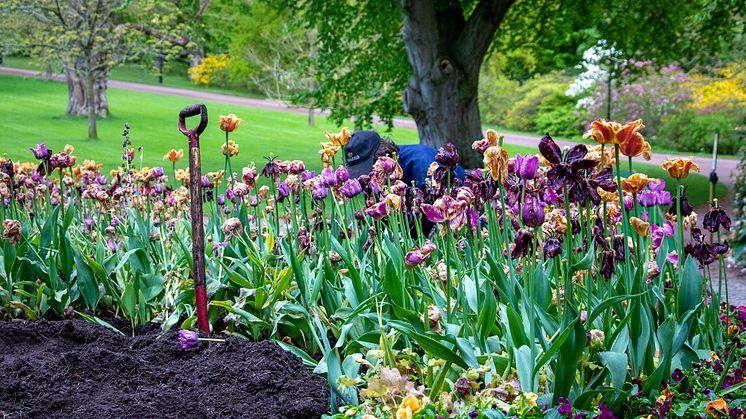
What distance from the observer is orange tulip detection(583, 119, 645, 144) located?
8.07 ft

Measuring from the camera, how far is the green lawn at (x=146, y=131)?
17.2 metres

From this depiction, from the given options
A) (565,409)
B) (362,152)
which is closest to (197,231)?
(565,409)

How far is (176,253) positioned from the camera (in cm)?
427

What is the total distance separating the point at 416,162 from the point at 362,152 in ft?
1.94

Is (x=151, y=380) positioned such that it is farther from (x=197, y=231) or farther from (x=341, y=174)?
(x=341, y=174)

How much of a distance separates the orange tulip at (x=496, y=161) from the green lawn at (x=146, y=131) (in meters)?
13.6

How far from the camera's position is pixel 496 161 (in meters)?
2.62

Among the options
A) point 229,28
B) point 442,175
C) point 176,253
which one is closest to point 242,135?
point 229,28

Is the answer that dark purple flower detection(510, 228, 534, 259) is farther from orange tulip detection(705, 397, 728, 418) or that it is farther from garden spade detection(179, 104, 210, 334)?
garden spade detection(179, 104, 210, 334)

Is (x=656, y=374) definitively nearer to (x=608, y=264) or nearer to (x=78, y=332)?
(x=608, y=264)

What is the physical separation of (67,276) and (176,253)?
1.89 feet

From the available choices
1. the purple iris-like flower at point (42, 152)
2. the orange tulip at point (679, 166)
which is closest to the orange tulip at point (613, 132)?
the orange tulip at point (679, 166)

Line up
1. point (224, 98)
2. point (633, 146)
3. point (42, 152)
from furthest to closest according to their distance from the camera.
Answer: point (224, 98) → point (42, 152) → point (633, 146)

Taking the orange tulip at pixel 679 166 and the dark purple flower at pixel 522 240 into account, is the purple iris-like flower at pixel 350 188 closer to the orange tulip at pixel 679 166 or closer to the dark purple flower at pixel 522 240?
the dark purple flower at pixel 522 240
